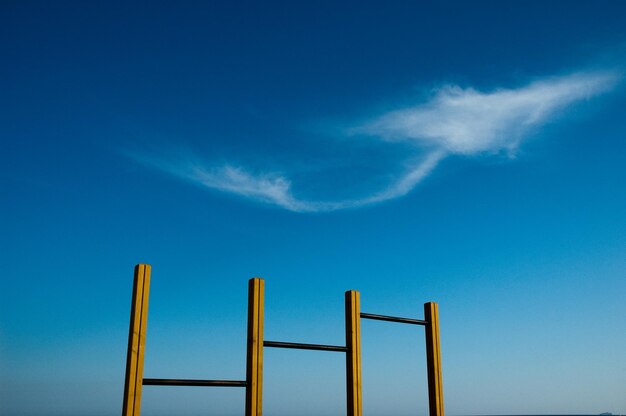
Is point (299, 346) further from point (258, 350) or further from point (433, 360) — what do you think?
point (433, 360)

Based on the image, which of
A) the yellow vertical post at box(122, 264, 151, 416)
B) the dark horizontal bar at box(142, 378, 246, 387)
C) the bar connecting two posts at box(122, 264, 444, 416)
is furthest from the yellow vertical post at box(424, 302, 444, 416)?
the yellow vertical post at box(122, 264, 151, 416)

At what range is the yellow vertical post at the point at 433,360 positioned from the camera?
19.1 ft

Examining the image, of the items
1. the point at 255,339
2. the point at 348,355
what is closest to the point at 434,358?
the point at 348,355

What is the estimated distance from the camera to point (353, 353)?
5234mm

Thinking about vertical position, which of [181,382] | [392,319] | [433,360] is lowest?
[181,382]

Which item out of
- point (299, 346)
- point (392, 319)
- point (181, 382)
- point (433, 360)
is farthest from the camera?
point (433, 360)

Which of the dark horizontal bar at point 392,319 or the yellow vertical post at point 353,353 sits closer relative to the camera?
the yellow vertical post at point 353,353

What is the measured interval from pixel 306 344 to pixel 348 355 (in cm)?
59

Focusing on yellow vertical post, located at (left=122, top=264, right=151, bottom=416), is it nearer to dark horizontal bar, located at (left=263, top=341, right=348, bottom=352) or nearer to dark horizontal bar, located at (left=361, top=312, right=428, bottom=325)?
dark horizontal bar, located at (left=263, top=341, right=348, bottom=352)

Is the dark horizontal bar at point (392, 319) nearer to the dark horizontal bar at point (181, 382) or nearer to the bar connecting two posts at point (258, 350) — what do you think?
the bar connecting two posts at point (258, 350)

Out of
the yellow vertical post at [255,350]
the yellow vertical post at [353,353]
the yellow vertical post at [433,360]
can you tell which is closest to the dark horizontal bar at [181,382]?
the yellow vertical post at [255,350]

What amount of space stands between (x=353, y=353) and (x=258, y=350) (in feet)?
3.44

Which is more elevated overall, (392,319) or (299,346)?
(392,319)

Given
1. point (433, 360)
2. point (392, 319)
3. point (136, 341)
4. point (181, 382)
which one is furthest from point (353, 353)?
point (136, 341)
